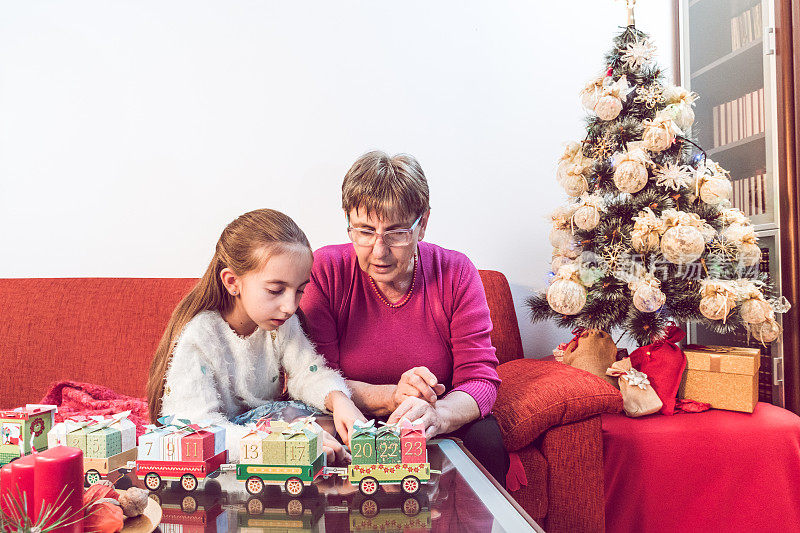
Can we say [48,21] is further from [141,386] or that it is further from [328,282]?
[328,282]

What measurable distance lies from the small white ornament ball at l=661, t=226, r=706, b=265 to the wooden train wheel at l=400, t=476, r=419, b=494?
1279 mm

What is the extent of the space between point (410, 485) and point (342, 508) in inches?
4.5

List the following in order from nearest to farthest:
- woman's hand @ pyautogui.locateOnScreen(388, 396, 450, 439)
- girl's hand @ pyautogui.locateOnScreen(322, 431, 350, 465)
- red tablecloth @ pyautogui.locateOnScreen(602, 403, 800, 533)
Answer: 1. girl's hand @ pyautogui.locateOnScreen(322, 431, 350, 465)
2. woman's hand @ pyautogui.locateOnScreen(388, 396, 450, 439)
3. red tablecloth @ pyautogui.locateOnScreen(602, 403, 800, 533)

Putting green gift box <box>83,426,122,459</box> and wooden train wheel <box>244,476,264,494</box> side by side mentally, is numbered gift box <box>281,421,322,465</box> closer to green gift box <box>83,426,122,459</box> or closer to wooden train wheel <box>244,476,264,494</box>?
wooden train wheel <box>244,476,264,494</box>

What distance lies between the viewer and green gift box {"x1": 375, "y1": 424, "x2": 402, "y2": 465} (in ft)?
2.89

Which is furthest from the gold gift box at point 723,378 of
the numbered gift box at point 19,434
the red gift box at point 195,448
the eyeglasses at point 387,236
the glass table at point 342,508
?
the numbered gift box at point 19,434

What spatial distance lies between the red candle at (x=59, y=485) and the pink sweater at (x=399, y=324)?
90 centimetres

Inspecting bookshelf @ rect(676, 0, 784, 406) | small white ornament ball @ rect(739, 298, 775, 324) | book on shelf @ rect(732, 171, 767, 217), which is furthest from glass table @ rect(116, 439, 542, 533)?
book on shelf @ rect(732, 171, 767, 217)

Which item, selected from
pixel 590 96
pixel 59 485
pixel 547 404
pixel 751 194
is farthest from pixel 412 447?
pixel 751 194

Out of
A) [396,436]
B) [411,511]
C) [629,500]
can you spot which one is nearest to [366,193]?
[396,436]

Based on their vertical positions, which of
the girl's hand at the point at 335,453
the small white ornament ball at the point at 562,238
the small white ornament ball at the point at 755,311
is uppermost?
the small white ornament ball at the point at 562,238

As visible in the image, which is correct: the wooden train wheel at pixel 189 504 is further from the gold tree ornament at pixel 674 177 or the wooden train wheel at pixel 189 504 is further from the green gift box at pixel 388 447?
the gold tree ornament at pixel 674 177

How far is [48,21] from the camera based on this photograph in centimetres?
218

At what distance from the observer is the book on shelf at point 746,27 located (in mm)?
2256
